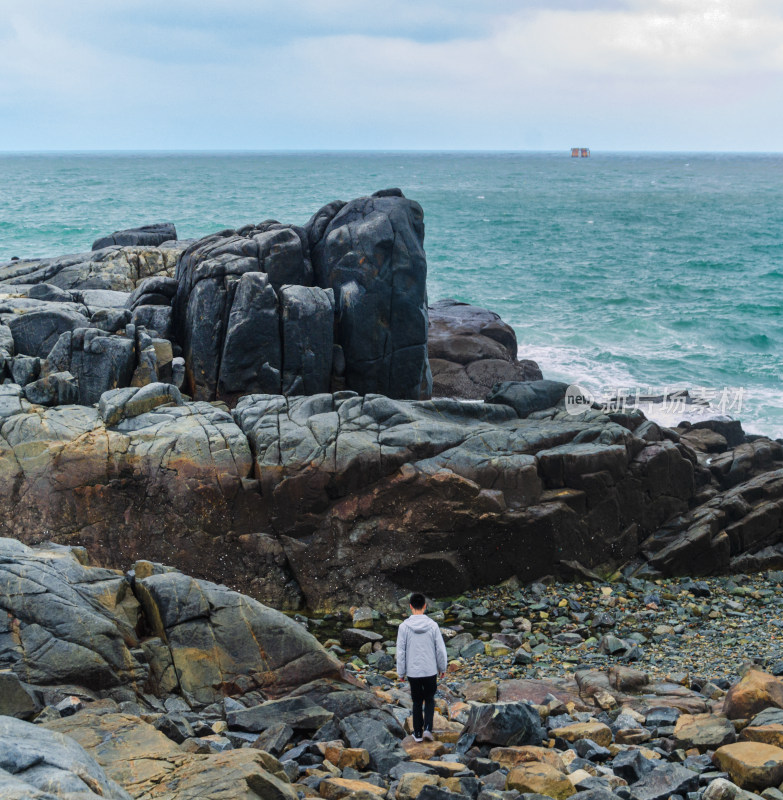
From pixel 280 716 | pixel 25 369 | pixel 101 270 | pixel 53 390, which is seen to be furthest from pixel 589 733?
pixel 101 270

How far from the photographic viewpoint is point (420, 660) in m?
10.6

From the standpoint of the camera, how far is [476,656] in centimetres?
1527

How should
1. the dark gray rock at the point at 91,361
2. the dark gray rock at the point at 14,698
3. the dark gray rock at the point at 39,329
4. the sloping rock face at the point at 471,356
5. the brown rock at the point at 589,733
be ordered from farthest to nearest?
the sloping rock face at the point at 471,356, the dark gray rock at the point at 39,329, the dark gray rock at the point at 91,361, the brown rock at the point at 589,733, the dark gray rock at the point at 14,698

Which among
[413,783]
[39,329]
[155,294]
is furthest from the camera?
[155,294]

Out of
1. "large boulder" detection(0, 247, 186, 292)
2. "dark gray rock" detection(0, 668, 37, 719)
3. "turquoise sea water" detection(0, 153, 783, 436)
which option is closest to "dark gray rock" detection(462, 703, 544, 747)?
"dark gray rock" detection(0, 668, 37, 719)

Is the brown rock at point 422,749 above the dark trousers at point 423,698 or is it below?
A: below

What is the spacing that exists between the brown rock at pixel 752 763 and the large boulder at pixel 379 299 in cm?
1577

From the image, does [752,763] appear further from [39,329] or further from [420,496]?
[39,329]

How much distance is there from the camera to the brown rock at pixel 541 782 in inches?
340

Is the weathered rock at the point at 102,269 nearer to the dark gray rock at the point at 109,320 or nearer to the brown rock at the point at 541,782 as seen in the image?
the dark gray rock at the point at 109,320

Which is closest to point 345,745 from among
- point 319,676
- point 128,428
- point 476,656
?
point 319,676

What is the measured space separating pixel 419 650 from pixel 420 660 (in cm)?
13

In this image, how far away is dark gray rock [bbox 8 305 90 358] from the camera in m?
21.1

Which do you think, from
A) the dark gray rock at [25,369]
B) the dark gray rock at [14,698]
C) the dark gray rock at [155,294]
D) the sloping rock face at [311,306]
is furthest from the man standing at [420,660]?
the dark gray rock at [155,294]
